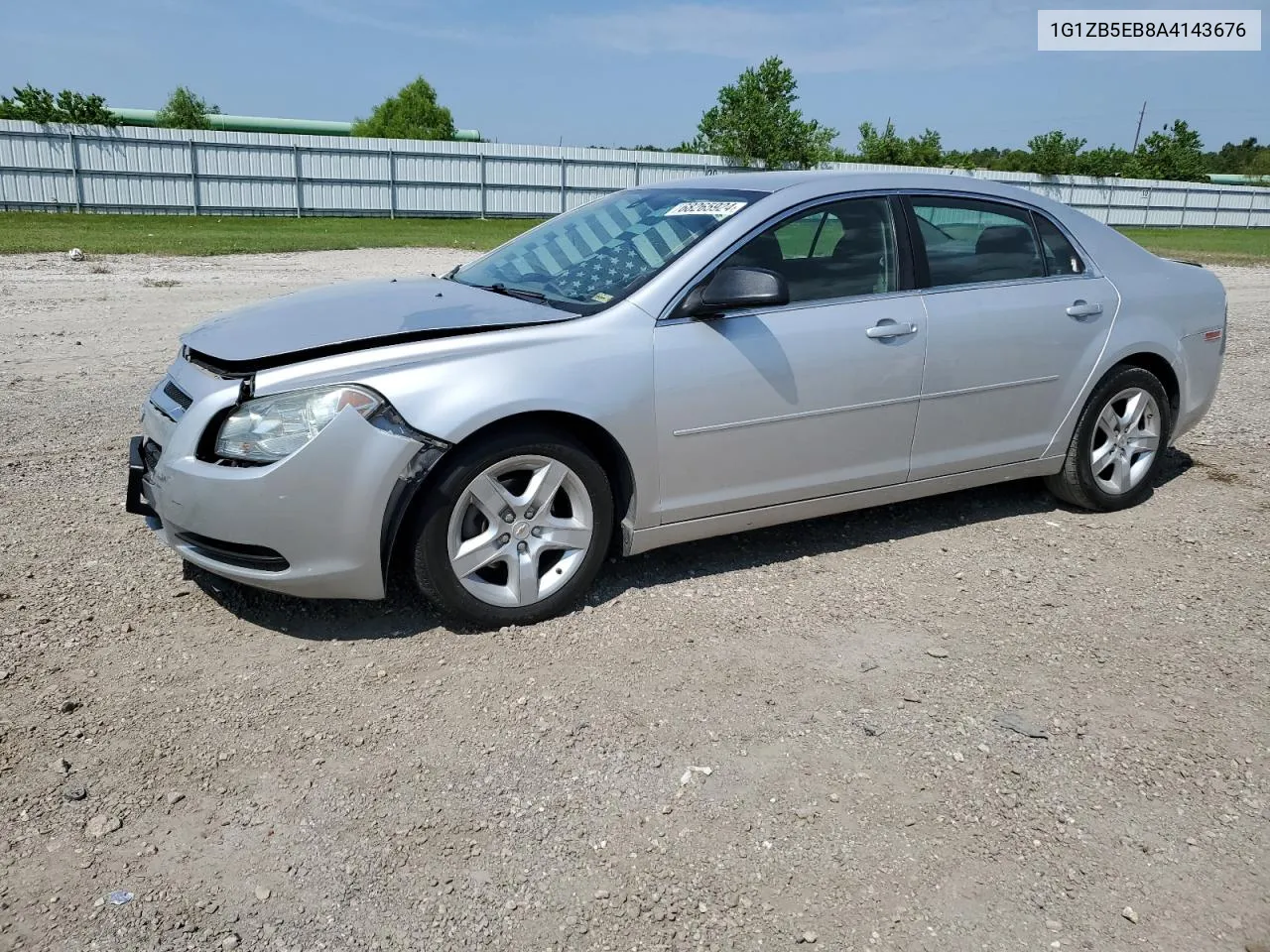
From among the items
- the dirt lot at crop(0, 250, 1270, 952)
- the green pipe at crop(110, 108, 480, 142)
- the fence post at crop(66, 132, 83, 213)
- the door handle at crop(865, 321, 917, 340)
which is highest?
the green pipe at crop(110, 108, 480, 142)

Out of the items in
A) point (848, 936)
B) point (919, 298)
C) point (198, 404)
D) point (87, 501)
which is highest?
point (919, 298)

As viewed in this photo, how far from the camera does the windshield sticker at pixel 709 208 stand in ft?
14.6

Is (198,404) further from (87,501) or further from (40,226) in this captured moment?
(40,226)

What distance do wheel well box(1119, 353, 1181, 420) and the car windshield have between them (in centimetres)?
233

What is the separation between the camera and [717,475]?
4.26m

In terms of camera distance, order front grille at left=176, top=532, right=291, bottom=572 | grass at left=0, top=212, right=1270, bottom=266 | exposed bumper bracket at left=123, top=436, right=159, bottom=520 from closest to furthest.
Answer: front grille at left=176, top=532, right=291, bottom=572 → exposed bumper bracket at left=123, top=436, right=159, bottom=520 → grass at left=0, top=212, right=1270, bottom=266

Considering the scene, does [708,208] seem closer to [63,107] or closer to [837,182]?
[837,182]

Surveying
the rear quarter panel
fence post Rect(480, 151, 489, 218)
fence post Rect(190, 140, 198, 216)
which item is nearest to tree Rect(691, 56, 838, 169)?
fence post Rect(480, 151, 489, 218)

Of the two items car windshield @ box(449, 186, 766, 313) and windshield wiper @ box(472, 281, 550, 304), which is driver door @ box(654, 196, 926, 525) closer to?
car windshield @ box(449, 186, 766, 313)

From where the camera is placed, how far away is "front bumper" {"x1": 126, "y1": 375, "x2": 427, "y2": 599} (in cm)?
353

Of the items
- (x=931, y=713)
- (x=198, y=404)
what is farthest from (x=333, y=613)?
(x=931, y=713)

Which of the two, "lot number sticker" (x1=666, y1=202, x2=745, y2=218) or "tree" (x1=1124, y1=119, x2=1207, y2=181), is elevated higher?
"tree" (x1=1124, y1=119, x2=1207, y2=181)

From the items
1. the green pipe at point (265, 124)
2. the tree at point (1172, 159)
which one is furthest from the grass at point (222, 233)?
the tree at point (1172, 159)

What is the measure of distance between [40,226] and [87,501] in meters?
21.7
